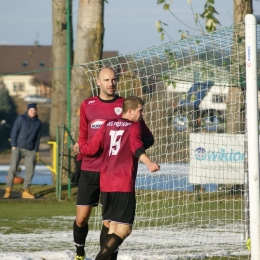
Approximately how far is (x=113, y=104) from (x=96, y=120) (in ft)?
0.78

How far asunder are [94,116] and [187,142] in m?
6.64

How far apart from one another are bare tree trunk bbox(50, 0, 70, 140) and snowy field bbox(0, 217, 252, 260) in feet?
33.6

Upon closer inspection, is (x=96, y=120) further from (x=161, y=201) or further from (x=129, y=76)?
(x=161, y=201)

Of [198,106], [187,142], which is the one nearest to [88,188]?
[198,106]

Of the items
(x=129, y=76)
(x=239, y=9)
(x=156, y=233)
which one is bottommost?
(x=156, y=233)

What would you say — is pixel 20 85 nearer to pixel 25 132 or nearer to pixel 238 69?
pixel 25 132

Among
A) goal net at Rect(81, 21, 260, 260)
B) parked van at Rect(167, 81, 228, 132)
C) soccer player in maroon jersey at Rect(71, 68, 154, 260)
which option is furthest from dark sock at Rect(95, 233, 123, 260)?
parked van at Rect(167, 81, 228, 132)

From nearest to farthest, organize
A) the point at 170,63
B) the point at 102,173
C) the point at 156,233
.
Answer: the point at 102,173
the point at 170,63
the point at 156,233

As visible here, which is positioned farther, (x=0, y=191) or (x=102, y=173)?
(x=0, y=191)

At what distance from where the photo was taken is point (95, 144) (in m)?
7.83

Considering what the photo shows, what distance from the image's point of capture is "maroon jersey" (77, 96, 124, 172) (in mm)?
8406

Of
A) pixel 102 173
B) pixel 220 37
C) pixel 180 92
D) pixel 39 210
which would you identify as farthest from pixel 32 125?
pixel 102 173

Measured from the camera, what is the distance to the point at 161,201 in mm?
13492

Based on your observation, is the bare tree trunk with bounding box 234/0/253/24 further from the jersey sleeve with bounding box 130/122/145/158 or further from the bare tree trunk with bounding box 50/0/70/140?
the jersey sleeve with bounding box 130/122/145/158
